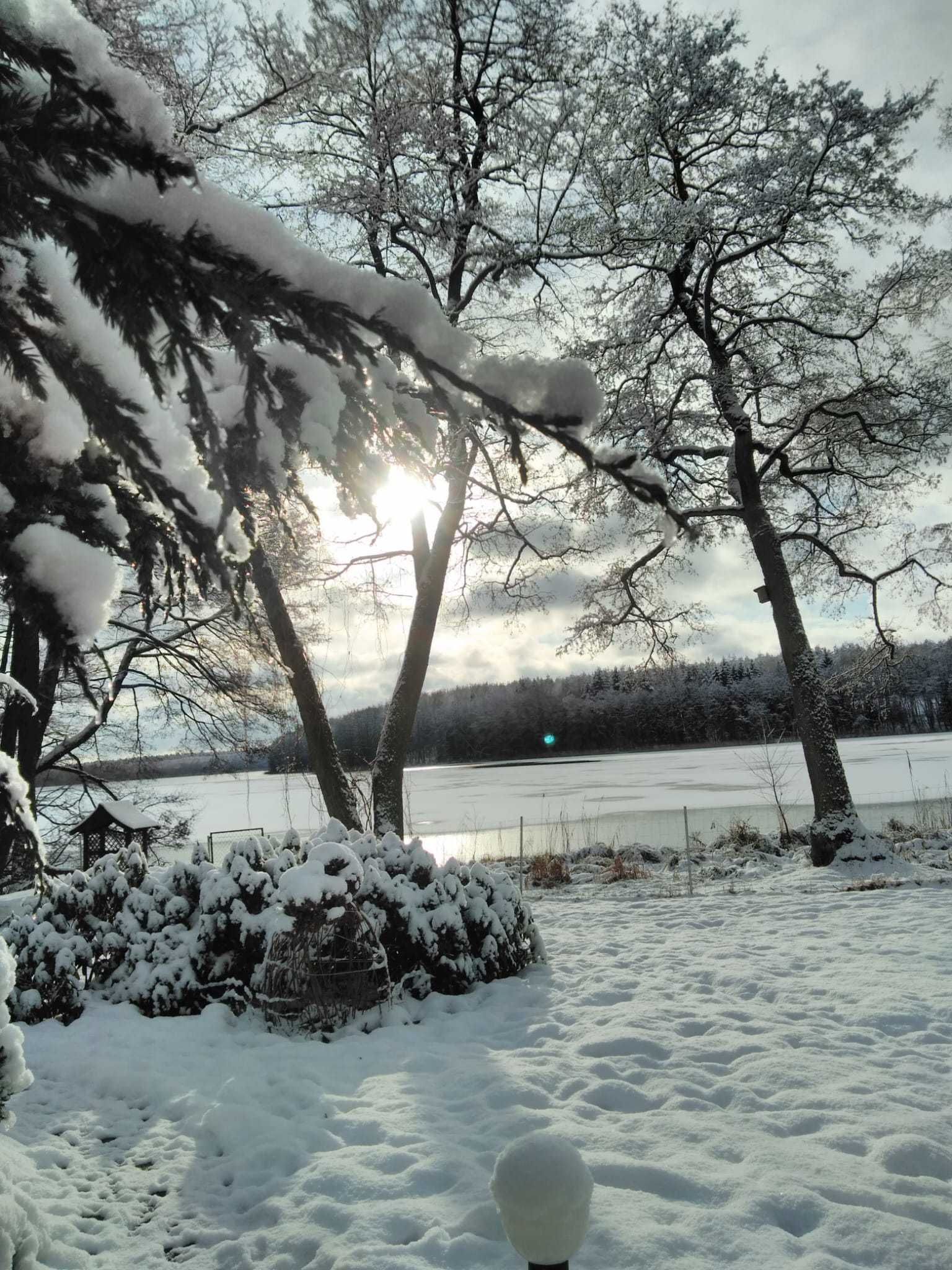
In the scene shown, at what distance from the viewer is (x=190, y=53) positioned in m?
8.03

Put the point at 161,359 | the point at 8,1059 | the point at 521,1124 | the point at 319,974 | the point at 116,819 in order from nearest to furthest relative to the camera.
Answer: the point at 161,359 → the point at 8,1059 → the point at 521,1124 → the point at 319,974 → the point at 116,819

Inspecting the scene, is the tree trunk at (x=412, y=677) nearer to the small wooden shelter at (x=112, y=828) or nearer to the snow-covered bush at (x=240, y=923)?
the small wooden shelter at (x=112, y=828)

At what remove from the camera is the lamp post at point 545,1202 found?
57.3 inches

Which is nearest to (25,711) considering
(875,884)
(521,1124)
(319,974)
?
(319,974)

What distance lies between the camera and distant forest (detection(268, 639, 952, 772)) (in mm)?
45288

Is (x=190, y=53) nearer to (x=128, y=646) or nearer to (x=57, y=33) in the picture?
(x=128, y=646)

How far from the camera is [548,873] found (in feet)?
35.2

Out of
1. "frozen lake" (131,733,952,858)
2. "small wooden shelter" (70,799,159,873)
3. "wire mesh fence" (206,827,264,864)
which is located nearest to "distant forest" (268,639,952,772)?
"frozen lake" (131,733,952,858)

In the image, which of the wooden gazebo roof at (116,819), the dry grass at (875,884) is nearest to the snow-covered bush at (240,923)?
the wooden gazebo roof at (116,819)

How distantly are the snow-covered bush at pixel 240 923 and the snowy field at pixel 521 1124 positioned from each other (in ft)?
0.81

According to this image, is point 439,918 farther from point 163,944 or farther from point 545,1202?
point 545,1202

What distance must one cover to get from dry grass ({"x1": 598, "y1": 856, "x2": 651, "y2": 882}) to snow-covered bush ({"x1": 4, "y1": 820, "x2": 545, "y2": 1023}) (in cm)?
467

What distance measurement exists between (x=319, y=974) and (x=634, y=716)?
55.9 meters

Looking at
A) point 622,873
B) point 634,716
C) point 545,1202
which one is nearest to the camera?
point 545,1202
